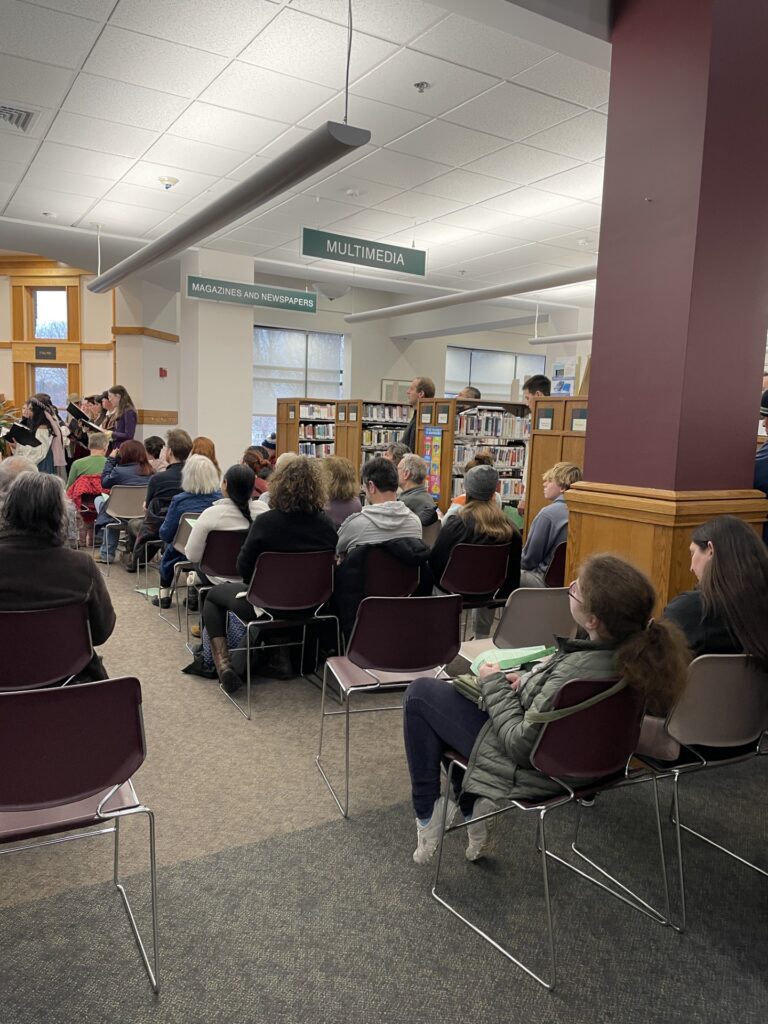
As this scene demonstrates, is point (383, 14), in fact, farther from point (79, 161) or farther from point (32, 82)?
point (79, 161)

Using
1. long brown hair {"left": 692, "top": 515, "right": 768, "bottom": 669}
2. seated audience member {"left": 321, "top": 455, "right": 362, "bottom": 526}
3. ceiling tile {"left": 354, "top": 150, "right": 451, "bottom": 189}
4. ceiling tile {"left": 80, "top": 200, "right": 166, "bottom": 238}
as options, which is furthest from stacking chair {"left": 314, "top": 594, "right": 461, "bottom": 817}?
ceiling tile {"left": 80, "top": 200, "right": 166, "bottom": 238}

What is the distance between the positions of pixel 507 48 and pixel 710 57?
1.95m

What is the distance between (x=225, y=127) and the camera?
5668mm

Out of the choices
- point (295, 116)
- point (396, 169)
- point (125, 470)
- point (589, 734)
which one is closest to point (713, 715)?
point (589, 734)

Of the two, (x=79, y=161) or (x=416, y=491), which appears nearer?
(x=416, y=491)

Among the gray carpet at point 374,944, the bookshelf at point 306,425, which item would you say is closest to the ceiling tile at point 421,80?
the gray carpet at point 374,944

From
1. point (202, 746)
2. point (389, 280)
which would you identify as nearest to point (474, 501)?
point (202, 746)

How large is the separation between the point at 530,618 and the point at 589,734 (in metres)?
1.01

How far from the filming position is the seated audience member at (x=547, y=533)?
13.9 ft

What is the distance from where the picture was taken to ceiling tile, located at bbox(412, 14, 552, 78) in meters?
4.19

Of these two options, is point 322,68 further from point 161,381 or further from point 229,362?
point 161,381

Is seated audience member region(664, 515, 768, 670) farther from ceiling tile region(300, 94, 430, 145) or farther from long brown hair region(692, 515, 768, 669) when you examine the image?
ceiling tile region(300, 94, 430, 145)

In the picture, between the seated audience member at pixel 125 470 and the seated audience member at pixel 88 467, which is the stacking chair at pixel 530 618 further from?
the seated audience member at pixel 88 467

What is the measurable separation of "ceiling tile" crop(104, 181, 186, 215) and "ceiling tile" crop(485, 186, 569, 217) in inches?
130
